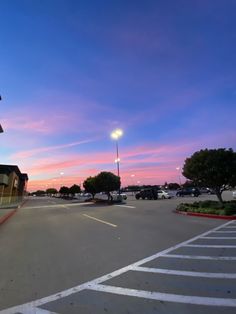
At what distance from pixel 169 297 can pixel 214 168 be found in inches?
705

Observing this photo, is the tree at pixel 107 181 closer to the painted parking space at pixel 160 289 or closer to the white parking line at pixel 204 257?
the white parking line at pixel 204 257

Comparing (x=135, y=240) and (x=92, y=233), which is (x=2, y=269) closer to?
(x=135, y=240)

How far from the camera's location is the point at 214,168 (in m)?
22.5

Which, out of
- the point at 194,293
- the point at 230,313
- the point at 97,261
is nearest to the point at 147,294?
the point at 194,293

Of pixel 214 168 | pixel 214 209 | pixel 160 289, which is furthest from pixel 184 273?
pixel 214 168

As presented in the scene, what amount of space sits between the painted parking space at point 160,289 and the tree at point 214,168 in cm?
1450

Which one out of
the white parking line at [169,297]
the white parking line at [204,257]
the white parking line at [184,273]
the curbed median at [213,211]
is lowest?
the white parking line at [169,297]

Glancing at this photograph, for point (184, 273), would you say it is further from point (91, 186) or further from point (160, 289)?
point (91, 186)

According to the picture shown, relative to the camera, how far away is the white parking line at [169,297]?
5242mm

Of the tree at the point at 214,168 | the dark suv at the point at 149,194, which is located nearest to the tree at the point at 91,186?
the dark suv at the point at 149,194

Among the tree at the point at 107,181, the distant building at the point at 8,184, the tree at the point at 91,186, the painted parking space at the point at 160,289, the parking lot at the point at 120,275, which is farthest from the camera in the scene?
the tree at the point at 91,186

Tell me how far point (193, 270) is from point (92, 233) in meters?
7.36

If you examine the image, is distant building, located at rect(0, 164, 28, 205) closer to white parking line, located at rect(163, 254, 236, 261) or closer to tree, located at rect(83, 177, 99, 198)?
tree, located at rect(83, 177, 99, 198)

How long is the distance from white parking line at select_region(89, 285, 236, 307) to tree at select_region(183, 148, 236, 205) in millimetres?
17641
